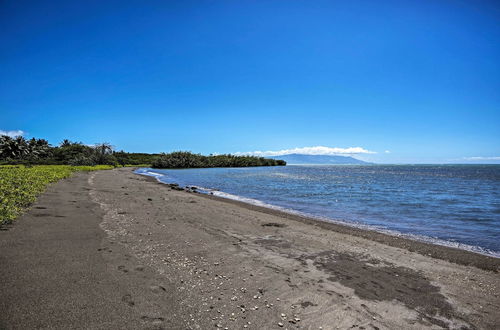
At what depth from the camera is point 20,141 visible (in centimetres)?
7862

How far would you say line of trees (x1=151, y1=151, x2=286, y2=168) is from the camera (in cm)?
9356

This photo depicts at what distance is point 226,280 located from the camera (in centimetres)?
528

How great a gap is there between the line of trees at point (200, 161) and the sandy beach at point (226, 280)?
3448 inches

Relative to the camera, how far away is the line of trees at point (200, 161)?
9356cm

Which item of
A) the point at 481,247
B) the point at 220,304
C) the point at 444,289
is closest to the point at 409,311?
the point at 444,289

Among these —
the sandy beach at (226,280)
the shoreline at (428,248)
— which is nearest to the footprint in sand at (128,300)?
the sandy beach at (226,280)

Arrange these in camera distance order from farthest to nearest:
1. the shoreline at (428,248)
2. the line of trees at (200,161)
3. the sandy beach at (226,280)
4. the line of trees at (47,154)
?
1. the line of trees at (200,161)
2. the line of trees at (47,154)
3. the shoreline at (428,248)
4. the sandy beach at (226,280)

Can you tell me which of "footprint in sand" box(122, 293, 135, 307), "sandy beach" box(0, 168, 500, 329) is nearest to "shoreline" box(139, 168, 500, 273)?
"sandy beach" box(0, 168, 500, 329)

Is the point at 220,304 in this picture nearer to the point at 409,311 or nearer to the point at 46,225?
the point at 409,311

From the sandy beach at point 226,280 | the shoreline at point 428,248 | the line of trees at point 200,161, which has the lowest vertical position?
the shoreline at point 428,248

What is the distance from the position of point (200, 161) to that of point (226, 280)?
336ft

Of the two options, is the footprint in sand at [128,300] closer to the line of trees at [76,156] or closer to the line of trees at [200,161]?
the line of trees at [76,156]

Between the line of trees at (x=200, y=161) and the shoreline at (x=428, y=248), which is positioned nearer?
the shoreline at (x=428, y=248)

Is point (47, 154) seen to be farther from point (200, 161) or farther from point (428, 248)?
point (428, 248)
